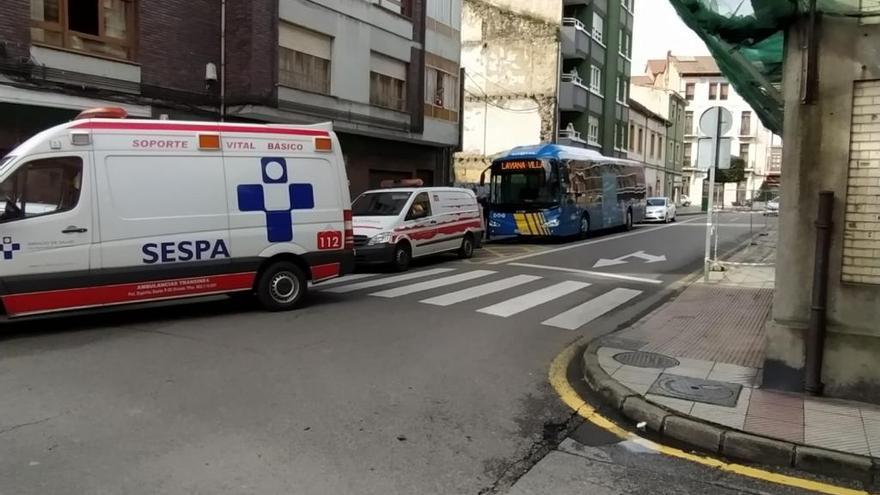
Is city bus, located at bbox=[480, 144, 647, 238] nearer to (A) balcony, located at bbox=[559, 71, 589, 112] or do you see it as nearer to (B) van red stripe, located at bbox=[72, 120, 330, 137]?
→ (B) van red stripe, located at bbox=[72, 120, 330, 137]

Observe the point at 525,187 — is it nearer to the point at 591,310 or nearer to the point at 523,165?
the point at 523,165

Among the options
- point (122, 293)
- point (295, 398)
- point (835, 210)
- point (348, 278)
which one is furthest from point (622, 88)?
point (295, 398)

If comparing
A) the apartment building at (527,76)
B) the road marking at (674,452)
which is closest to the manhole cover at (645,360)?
the road marking at (674,452)

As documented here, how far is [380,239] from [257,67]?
6.69m

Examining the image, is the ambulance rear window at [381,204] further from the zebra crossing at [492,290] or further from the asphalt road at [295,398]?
the asphalt road at [295,398]

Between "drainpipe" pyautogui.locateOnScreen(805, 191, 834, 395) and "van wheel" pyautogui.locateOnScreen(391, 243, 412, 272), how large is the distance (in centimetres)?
970

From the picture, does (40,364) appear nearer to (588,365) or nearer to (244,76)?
(588,365)

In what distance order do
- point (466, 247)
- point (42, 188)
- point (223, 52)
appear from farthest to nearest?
1. point (223, 52)
2. point (466, 247)
3. point (42, 188)

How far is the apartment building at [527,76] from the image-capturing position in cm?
3800

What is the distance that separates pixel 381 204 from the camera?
1562 centimetres

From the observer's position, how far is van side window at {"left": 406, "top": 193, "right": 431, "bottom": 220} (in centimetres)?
1532

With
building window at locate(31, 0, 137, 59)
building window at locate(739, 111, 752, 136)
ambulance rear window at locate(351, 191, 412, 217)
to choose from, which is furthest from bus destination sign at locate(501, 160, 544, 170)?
building window at locate(739, 111, 752, 136)

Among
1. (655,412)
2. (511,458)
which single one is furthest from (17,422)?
(655,412)

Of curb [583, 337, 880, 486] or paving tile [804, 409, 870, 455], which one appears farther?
paving tile [804, 409, 870, 455]
